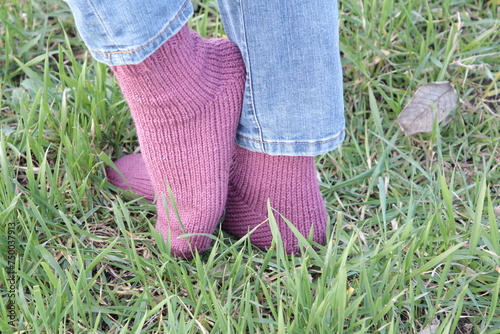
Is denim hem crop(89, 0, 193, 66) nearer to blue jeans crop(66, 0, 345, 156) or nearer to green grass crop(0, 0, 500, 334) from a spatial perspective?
blue jeans crop(66, 0, 345, 156)

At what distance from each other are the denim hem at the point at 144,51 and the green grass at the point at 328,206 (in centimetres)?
31

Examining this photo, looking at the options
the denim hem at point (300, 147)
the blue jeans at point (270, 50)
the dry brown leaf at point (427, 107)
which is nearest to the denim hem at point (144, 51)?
the blue jeans at point (270, 50)

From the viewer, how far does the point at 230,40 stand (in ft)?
3.01

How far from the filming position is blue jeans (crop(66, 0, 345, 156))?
667mm

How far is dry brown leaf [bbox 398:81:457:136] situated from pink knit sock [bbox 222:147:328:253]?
31cm

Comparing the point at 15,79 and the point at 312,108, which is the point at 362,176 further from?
the point at 15,79

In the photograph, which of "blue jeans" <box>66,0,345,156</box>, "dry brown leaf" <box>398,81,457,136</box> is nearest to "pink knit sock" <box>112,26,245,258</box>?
"blue jeans" <box>66,0,345,156</box>

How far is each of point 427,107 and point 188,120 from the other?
0.59 metres

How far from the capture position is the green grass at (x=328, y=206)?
860mm

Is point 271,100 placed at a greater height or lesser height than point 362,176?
greater

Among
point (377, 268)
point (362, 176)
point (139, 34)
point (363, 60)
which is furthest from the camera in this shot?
point (363, 60)

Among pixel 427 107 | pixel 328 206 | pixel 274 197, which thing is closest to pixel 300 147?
pixel 274 197

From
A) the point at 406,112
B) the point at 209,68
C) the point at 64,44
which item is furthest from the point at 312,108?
the point at 64,44

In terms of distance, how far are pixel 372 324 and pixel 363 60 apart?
694mm
